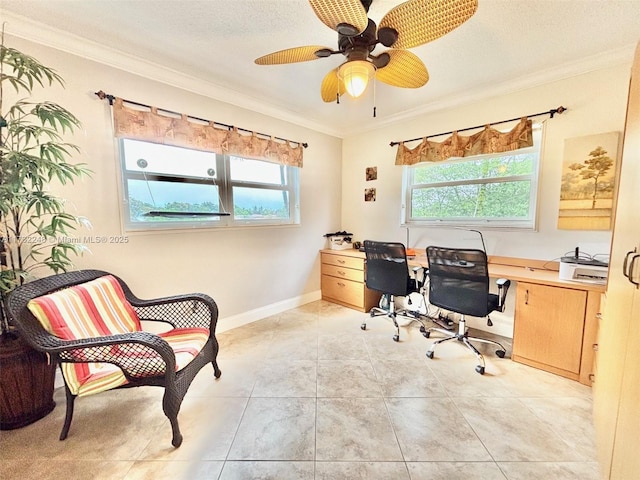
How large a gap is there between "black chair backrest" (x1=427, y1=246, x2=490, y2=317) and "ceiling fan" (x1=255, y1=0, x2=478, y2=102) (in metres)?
1.32

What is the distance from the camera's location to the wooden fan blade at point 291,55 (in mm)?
1572

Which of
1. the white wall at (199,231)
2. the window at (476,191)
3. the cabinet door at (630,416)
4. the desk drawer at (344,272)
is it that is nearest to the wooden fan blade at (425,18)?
the cabinet door at (630,416)

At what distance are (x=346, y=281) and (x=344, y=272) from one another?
0.12m

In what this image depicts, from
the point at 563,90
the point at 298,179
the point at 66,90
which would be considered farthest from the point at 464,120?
the point at 66,90

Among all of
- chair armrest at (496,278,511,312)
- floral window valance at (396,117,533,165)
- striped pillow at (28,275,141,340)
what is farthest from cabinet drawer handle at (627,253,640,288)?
striped pillow at (28,275,141,340)

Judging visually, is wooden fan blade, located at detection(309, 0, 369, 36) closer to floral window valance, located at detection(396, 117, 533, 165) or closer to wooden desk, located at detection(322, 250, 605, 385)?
floral window valance, located at detection(396, 117, 533, 165)

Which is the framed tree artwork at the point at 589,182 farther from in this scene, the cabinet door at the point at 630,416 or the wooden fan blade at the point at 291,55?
the wooden fan blade at the point at 291,55

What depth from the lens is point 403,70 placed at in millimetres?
1693

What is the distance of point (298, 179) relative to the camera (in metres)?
3.47

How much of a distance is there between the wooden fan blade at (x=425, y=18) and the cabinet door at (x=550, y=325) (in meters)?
1.94

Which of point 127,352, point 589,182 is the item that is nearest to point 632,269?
point 589,182

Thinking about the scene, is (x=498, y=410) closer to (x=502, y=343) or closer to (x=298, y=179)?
(x=502, y=343)

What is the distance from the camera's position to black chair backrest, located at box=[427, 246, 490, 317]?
2088mm

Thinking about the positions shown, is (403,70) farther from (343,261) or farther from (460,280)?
(343,261)
